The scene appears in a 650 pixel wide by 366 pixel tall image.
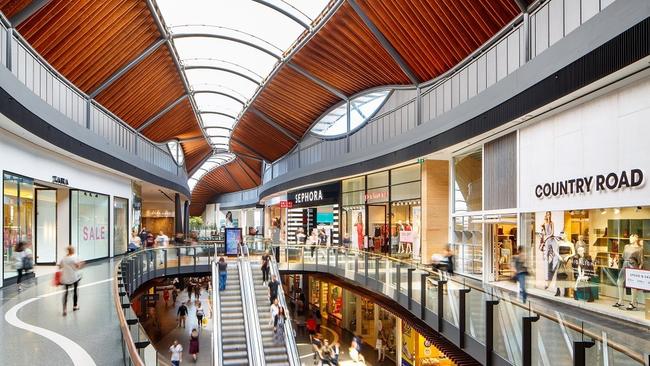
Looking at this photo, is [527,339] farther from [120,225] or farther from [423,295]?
[120,225]

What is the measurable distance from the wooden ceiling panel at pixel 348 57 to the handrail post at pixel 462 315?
36.5 ft

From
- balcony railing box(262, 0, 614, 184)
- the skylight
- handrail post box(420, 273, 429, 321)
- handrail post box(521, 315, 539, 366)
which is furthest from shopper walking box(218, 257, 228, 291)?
handrail post box(521, 315, 539, 366)

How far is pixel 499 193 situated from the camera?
14117 millimetres

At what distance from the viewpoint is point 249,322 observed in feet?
59.3

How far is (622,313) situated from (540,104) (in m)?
4.08

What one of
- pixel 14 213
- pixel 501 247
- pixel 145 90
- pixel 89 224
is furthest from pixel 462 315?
pixel 145 90

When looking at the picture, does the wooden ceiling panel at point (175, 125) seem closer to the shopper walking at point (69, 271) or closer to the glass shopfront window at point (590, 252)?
the shopper walking at point (69, 271)

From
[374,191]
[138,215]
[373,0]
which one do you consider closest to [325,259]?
[374,191]

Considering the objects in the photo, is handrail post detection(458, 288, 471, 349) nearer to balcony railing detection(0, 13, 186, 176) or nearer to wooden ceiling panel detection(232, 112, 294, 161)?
balcony railing detection(0, 13, 186, 176)

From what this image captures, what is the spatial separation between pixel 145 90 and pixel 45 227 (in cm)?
873

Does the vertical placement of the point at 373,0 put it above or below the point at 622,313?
above

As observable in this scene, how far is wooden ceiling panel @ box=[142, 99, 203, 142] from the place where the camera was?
3162 centimetres

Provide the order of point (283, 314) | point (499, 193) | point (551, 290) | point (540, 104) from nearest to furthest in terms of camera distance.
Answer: point (540, 104), point (551, 290), point (499, 193), point (283, 314)

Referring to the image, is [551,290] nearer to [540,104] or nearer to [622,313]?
[622,313]
